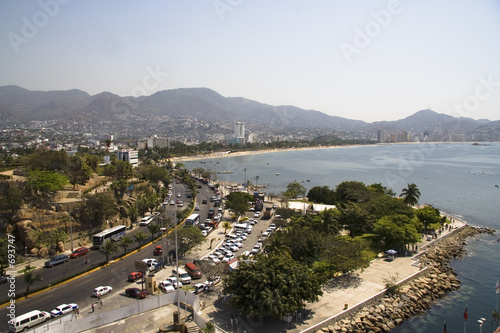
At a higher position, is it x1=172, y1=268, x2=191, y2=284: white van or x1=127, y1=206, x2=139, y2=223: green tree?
x1=127, y1=206, x2=139, y2=223: green tree

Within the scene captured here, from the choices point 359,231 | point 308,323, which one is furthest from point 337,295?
point 359,231

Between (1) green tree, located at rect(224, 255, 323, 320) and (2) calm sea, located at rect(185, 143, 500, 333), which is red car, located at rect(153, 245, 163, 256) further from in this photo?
(2) calm sea, located at rect(185, 143, 500, 333)

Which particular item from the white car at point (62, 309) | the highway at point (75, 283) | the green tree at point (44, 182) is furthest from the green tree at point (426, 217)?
the green tree at point (44, 182)

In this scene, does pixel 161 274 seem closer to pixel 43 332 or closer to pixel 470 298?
pixel 43 332

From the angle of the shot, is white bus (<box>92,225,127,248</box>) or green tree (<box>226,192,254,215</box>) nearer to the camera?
white bus (<box>92,225,127,248</box>)

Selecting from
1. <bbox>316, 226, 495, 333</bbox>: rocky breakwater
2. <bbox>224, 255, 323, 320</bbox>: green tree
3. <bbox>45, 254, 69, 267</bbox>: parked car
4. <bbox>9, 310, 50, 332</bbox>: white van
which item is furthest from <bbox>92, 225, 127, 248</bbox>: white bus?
<bbox>316, 226, 495, 333</bbox>: rocky breakwater

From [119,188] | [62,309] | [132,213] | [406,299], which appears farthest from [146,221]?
[406,299]
